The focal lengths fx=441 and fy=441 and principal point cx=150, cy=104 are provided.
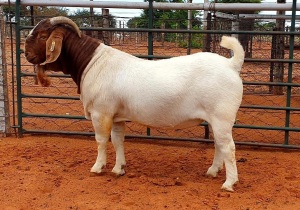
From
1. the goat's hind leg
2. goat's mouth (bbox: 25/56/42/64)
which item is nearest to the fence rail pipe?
goat's mouth (bbox: 25/56/42/64)

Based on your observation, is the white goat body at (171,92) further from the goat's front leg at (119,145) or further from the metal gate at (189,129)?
the metal gate at (189,129)

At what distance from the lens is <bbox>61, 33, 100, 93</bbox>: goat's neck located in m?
5.15

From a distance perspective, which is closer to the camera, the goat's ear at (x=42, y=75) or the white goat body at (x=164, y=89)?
the white goat body at (x=164, y=89)

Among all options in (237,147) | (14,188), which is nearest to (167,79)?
(14,188)

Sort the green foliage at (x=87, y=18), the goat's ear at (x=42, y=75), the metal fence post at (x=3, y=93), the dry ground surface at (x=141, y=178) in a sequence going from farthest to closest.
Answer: the green foliage at (x=87, y=18)
the metal fence post at (x=3, y=93)
the goat's ear at (x=42, y=75)
the dry ground surface at (x=141, y=178)

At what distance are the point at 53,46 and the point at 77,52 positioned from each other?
0.29 meters

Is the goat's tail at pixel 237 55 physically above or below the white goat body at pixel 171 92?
above

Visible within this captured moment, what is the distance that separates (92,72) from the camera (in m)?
5.07

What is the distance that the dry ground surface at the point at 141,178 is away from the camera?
4441mm

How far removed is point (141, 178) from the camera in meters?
5.15

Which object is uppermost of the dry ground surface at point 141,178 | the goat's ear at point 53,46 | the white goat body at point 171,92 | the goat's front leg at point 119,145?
the goat's ear at point 53,46

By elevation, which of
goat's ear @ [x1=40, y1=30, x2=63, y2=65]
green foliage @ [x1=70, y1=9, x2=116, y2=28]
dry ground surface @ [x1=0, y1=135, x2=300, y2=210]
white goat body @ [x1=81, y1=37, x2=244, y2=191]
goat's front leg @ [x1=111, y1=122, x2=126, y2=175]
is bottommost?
dry ground surface @ [x1=0, y1=135, x2=300, y2=210]

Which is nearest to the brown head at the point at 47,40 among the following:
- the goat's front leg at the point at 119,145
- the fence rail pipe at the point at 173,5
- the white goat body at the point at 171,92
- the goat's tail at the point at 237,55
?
the white goat body at the point at 171,92

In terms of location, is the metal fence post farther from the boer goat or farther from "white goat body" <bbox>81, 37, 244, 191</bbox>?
"white goat body" <bbox>81, 37, 244, 191</bbox>
